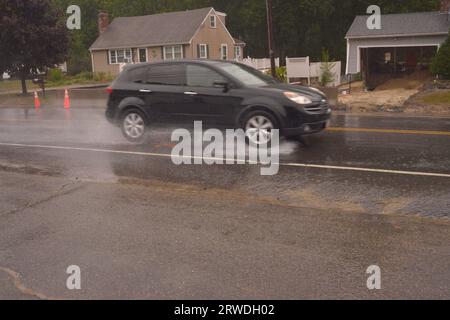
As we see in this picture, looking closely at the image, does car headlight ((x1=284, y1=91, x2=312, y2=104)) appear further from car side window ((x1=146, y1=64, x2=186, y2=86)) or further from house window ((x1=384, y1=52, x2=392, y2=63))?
house window ((x1=384, y1=52, x2=392, y2=63))

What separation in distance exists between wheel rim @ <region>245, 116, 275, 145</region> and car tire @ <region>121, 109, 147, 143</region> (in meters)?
2.62

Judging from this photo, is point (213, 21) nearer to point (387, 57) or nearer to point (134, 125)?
point (387, 57)

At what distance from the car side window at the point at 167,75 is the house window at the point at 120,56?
3638cm

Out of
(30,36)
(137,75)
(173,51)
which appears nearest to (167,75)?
(137,75)

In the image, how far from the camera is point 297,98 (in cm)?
977

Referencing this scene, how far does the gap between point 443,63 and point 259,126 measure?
45.1 feet

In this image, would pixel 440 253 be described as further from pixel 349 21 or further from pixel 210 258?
pixel 349 21

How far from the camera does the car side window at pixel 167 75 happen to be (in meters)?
10.9

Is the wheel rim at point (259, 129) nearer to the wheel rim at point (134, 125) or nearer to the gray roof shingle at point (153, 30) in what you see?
the wheel rim at point (134, 125)

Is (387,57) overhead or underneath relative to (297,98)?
overhead

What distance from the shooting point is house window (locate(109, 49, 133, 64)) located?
1827 inches

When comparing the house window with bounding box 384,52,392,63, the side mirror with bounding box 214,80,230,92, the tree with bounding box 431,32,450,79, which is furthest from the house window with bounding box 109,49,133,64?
the side mirror with bounding box 214,80,230,92

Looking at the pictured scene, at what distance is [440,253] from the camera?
15.7 feet

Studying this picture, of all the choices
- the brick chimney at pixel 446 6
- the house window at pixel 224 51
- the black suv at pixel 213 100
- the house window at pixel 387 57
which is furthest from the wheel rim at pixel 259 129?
the house window at pixel 224 51
